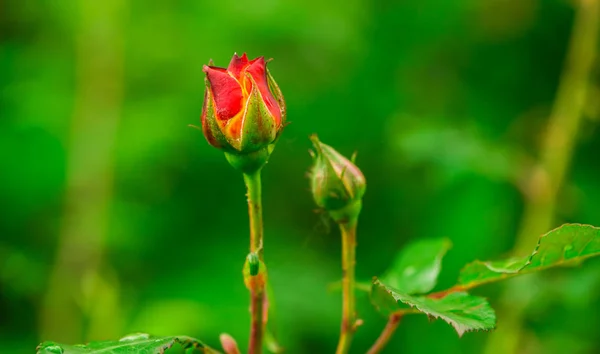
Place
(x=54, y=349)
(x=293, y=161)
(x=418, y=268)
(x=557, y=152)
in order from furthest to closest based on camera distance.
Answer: (x=293, y=161) < (x=557, y=152) < (x=418, y=268) < (x=54, y=349)

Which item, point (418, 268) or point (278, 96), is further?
point (418, 268)

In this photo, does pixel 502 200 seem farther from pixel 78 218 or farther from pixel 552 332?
pixel 78 218

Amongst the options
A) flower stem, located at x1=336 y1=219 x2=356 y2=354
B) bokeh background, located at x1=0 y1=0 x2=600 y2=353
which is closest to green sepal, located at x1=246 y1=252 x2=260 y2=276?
flower stem, located at x1=336 y1=219 x2=356 y2=354

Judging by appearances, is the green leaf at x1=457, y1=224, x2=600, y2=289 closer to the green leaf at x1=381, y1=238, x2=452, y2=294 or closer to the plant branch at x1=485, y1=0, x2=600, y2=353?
the green leaf at x1=381, y1=238, x2=452, y2=294

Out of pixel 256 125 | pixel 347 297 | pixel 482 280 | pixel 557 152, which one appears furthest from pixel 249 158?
pixel 557 152

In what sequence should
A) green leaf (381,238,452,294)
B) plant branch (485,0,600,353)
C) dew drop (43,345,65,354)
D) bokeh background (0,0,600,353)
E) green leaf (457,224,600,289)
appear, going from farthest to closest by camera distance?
bokeh background (0,0,600,353) → plant branch (485,0,600,353) → green leaf (381,238,452,294) → green leaf (457,224,600,289) → dew drop (43,345,65,354)

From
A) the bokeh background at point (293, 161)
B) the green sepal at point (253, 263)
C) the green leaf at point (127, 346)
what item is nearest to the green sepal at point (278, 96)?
the green sepal at point (253, 263)

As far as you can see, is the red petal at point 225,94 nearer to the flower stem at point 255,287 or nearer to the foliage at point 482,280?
the flower stem at point 255,287

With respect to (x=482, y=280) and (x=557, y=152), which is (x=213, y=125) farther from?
(x=557, y=152)
